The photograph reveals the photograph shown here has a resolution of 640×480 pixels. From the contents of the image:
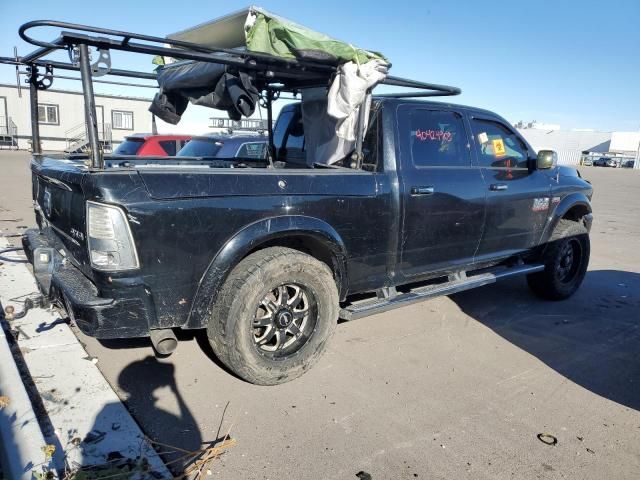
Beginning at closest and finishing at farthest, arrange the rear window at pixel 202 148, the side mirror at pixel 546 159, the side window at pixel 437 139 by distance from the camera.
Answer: the side window at pixel 437 139 < the side mirror at pixel 546 159 < the rear window at pixel 202 148

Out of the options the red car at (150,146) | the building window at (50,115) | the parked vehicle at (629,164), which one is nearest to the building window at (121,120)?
the building window at (50,115)

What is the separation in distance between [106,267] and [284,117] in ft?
9.43

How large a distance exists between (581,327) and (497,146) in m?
1.93

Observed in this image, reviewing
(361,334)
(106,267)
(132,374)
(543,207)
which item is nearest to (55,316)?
(132,374)

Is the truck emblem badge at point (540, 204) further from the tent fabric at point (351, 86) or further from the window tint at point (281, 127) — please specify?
the window tint at point (281, 127)

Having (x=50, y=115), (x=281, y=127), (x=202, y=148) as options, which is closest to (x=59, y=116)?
(x=50, y=115)

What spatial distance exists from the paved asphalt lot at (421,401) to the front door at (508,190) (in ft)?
2.60

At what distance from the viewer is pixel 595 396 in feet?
11.2

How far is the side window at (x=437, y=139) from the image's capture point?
159 inches

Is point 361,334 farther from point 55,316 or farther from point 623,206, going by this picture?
point 623,206

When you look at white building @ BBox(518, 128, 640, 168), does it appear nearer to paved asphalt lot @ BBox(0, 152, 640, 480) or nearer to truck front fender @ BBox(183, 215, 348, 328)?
paved asphalt lot @ BBox(0, 152, 640, 480)

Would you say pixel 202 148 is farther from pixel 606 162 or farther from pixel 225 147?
pixel 606 162

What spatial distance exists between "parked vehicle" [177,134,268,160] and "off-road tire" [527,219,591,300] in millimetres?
4931

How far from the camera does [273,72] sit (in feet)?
12.1
